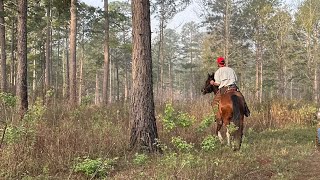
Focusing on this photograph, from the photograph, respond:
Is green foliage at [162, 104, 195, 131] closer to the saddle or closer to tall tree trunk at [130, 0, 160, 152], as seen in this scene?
tall tree trunk at [130, 0, 160, 152]

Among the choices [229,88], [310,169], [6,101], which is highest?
[229,88]

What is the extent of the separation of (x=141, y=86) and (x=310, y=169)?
371 cm

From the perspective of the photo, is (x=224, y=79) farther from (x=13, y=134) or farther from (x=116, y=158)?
(x=13, y=134)

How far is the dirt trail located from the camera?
18.8 feet

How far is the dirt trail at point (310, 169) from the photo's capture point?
574 centimetres

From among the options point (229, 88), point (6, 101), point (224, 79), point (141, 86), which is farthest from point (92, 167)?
point (224, 79)

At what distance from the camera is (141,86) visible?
7105 millimetres

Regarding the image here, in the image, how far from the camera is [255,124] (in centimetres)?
1295

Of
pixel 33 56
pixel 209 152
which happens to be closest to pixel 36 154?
pixel 209 152

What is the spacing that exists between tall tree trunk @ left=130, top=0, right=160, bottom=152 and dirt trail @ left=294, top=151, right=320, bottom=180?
2.82m

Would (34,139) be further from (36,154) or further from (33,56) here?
(33,56)

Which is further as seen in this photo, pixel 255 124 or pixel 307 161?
pixel 255 124

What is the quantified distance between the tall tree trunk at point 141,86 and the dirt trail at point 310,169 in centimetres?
282

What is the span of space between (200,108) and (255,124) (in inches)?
87.1
